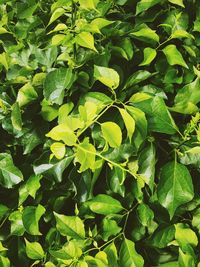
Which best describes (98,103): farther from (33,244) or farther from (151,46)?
(33,244)

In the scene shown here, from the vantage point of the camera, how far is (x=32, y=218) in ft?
4.44

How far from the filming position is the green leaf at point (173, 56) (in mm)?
1335

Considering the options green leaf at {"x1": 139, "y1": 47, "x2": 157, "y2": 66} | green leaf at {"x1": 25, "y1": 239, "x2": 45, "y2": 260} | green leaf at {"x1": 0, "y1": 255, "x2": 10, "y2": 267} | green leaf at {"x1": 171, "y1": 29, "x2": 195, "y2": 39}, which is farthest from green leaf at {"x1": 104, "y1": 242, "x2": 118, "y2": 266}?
green leaf at {"x1": 171, "y1": 29, "x2": 195, "y2": 39}

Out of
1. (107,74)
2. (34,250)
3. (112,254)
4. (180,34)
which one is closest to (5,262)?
(34,250)

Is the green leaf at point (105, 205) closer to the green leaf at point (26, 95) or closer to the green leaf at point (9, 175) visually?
the green leaf at point (9, 175)

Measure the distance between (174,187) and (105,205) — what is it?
236 mm

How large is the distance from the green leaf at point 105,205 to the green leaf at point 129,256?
0.10 metres

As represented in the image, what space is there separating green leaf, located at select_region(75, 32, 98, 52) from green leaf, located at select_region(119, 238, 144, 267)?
2.04ft

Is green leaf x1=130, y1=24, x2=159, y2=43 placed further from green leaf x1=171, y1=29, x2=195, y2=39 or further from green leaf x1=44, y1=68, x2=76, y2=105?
green leaf x1=44, y1=68, x2=76, y2=105

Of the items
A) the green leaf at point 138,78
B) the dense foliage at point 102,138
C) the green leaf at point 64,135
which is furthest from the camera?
the green leaf at point 138,78

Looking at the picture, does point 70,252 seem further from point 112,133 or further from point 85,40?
point 85,40

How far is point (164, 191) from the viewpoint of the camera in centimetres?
118

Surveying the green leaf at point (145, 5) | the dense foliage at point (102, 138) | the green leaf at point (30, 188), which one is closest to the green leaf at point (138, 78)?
the dense foliage at point (102, 138)

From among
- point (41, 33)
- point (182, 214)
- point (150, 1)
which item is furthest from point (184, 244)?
point (41, 33)
